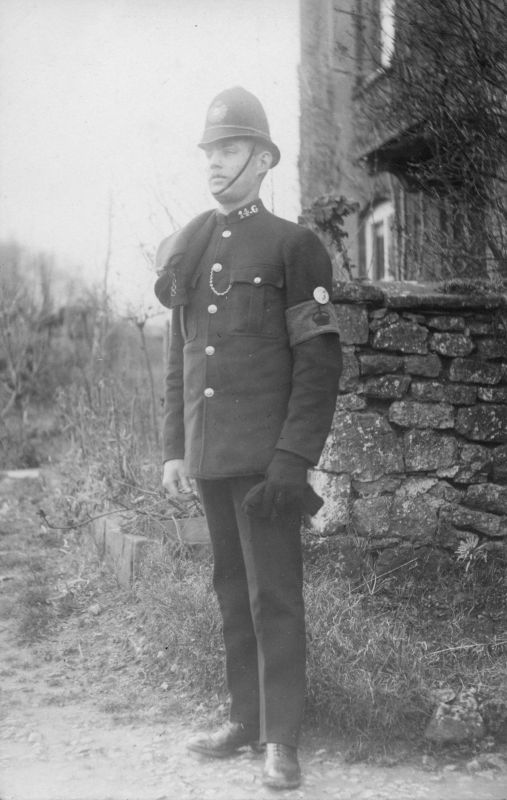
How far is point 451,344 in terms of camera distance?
162 inches

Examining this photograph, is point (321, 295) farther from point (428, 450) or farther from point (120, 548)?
point (120, 548)

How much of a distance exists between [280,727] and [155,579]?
5.48 ft

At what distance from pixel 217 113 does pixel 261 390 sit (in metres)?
0.97

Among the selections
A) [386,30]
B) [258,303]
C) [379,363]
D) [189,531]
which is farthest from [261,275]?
[386,30]

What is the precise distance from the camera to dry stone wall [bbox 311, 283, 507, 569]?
158 inches

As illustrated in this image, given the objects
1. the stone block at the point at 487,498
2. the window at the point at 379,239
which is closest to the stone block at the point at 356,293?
the stone block at the point at 487,498

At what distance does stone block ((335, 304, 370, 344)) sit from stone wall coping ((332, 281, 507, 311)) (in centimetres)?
4

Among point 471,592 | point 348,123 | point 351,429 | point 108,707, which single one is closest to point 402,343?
point 351,429

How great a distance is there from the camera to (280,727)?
2.57 meters

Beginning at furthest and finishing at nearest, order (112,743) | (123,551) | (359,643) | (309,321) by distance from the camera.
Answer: (123,551)
(359,643)
(112,743)
(309,321)

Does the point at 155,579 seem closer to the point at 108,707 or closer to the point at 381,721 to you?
the point at 108,707

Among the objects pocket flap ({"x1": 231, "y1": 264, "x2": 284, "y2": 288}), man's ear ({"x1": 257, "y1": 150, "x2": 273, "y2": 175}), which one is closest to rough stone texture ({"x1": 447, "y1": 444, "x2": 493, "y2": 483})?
pocket flap ({"x1": 231, "y1": 264, "x2": 284, "y2": 288})

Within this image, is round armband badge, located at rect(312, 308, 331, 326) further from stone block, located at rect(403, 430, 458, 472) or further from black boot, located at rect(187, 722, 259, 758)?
stone block, located at rect(403, 430, 458, 472)

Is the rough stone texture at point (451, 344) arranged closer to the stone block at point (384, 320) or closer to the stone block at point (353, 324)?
the stone block at point (384, 320)
